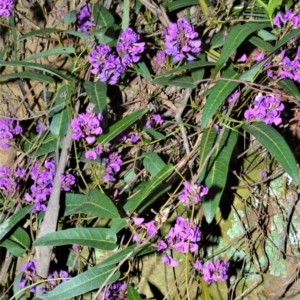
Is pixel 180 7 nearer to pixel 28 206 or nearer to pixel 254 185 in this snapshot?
pixel 254 185

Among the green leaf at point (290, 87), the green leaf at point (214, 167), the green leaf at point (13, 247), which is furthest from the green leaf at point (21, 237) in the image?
the green leaf at point (290, 87)

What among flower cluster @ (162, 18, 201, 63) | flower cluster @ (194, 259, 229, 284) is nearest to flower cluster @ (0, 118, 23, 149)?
flower cluster @ (162, 18, 201, 63)

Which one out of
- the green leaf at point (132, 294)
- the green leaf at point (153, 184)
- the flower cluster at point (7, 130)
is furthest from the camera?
the flower cluster at point (7, 130)

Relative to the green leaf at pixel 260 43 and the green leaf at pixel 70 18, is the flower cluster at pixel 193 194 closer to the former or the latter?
the green leaf at pixel 260 43

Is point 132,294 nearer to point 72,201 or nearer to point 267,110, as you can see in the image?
point 72,201

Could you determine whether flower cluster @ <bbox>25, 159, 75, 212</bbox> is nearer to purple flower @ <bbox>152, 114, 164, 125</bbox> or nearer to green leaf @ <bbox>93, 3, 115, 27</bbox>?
purple flower @ <bbox>152, 114, 164, 125</bbox>

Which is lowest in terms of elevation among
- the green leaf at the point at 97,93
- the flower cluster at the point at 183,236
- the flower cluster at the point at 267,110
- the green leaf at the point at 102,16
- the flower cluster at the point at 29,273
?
A: the flower cluster at the point at 29,273
